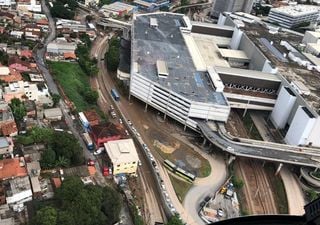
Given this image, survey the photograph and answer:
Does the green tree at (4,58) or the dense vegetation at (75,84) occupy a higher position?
the green tree at (4,58)

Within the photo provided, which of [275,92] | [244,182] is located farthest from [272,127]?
[244,182]

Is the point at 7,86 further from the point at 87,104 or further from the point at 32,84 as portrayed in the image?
the point at 87,104

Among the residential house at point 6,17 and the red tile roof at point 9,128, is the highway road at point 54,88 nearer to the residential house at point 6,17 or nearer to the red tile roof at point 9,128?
the red tile roof at point 9,128

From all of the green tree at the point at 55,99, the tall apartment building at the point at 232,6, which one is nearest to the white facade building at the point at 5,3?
the green tree at the point at 55,99

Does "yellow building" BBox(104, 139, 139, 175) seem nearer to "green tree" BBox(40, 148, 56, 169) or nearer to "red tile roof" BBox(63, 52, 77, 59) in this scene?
"green tree" BBox(40, 148, 56, 169)

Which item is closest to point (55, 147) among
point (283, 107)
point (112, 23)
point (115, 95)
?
point (115, 95)

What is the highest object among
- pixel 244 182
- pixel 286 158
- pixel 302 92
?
pixel 302 92

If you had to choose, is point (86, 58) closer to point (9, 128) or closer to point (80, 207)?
point (9, 128)
